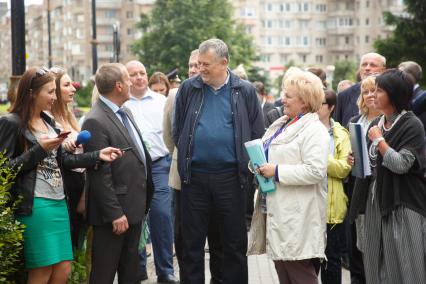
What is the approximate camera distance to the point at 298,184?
6.64m

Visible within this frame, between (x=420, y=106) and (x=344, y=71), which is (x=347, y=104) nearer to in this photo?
(x=420, y=106)

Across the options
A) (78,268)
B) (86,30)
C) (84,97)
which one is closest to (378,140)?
(78,268)

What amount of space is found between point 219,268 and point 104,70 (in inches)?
94.6

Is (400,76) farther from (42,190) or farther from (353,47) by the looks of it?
(353,47)

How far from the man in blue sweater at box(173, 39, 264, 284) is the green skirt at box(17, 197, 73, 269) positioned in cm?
144

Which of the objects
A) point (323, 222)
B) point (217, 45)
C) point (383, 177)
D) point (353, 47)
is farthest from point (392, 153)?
point (353, 47)

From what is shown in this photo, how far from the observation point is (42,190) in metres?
6.35

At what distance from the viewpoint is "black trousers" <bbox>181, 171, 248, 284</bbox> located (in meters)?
7.48

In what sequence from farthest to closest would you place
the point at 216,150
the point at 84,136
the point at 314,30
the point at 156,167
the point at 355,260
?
the point at 314,30 < the point at 156,167 < the point at 355,260 < the point at 216,150 < the point at 84,136

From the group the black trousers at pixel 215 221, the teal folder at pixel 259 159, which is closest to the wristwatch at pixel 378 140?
the teal folder at pixel 259 159

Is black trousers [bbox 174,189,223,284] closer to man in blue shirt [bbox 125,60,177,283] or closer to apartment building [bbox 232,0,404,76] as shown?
man in blue shirt [bbox 125,60,177,283]

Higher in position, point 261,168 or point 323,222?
point 261,168

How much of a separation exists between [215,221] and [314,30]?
13404 cm

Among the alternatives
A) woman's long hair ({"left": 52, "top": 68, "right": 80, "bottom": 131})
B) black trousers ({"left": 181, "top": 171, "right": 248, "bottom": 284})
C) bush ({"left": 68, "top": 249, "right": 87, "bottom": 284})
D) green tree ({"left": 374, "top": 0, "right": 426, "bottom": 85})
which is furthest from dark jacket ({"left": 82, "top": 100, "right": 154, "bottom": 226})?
green tree ({"left": 374, "top": 0, "right": 426, "bottom": 85})
